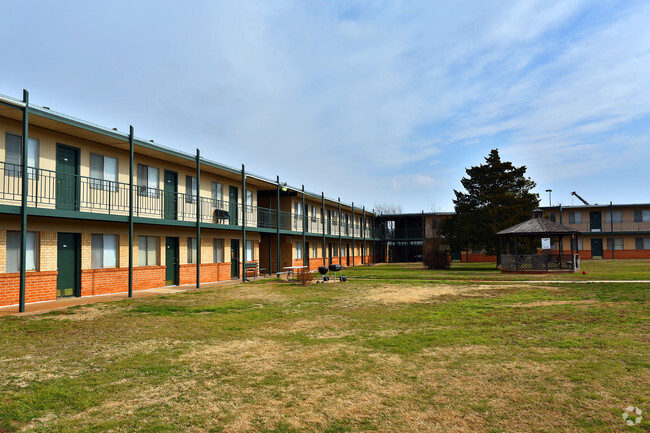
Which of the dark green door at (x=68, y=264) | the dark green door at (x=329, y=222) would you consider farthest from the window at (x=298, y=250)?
the dark green door at (x=68, y=264)

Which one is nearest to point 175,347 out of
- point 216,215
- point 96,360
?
point 96,360

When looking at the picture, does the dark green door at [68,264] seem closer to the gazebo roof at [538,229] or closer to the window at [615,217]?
the gazebo roof at [538,229]

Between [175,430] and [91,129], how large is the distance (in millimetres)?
13774

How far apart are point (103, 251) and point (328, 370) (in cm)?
1423

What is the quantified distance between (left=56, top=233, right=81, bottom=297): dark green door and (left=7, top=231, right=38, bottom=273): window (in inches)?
35.7

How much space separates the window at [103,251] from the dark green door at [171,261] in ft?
10.6

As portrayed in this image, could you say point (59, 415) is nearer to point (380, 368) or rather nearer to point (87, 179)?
point (380, 368)

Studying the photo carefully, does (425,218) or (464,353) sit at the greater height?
(425,218)

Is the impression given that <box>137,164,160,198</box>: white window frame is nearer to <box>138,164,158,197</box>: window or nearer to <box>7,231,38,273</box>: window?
<box>138,164,158,197</box>: window

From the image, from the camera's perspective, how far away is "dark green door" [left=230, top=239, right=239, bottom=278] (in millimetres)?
27422

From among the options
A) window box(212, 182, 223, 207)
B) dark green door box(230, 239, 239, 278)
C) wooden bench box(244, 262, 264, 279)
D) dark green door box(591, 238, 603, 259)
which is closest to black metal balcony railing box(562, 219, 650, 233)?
dark green door box(591, 238, 603, 259)

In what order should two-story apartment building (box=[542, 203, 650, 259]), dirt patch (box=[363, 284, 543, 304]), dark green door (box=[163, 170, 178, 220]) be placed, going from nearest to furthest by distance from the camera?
dirt patch (box=[363, 284, 543, 304]) < dark green door (box=[163, 170, 178, 220]) < two-story apartment building (box=[542, 203, 650, 259])

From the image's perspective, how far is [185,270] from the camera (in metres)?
22.8

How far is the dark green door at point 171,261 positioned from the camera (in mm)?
21703
